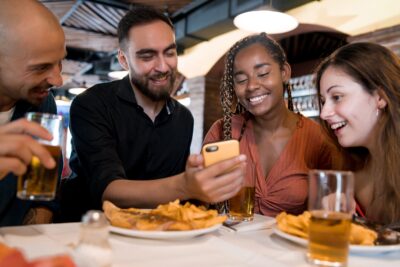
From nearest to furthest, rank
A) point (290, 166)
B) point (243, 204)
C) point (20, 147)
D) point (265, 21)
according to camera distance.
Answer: point (20, 147) < point (243, 204) < point (290, 166) < point (265, 21)

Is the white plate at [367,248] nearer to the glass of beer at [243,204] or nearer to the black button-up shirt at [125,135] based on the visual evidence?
the glass of beer at [243,204]

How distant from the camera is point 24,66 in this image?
1.47 meters

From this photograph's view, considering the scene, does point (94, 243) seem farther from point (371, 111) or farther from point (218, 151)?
point (371, 111)

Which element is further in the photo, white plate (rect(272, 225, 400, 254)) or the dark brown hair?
the dark brown hair

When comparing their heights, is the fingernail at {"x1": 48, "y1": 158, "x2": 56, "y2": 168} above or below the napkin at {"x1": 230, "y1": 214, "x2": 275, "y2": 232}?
above

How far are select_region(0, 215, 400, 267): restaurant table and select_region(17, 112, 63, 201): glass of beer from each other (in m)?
0.13

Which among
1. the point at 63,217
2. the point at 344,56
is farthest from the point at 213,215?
the point at 63,217

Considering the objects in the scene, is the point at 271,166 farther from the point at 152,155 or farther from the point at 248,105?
the point at 152,155

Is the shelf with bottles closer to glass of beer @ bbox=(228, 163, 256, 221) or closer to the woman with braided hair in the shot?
the woman with braided hair

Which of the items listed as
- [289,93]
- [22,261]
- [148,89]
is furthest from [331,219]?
[289,93]

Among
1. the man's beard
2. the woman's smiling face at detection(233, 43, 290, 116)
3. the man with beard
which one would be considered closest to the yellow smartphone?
the man with beard

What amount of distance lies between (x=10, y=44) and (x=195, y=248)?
108 cm

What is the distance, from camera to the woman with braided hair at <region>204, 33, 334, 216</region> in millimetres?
1927

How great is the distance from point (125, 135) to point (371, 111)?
4.09ft
